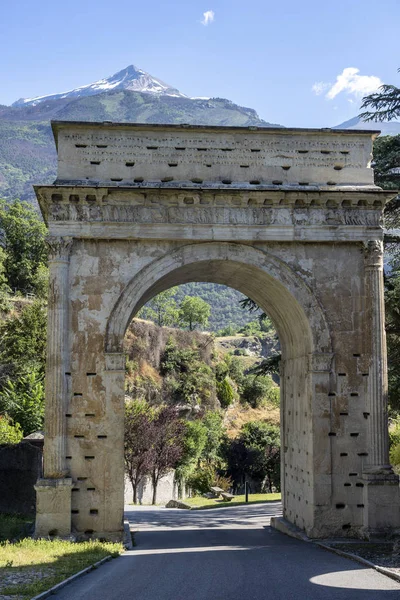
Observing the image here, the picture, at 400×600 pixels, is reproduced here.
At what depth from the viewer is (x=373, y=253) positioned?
16.6 meters

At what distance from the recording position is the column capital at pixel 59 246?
16.0m

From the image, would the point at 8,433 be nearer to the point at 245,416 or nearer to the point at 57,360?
the point at 57,360

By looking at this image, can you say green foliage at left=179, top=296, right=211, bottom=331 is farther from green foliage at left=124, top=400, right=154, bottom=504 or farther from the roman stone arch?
the roman stone arch

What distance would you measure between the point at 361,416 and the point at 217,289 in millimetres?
144643

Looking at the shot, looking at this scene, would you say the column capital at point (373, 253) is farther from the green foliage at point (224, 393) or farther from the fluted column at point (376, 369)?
the green foliage at point (224, 393)

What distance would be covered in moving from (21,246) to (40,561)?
148 feet

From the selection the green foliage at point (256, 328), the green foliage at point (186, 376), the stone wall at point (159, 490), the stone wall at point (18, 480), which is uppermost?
the green foliage at point (256, 328)

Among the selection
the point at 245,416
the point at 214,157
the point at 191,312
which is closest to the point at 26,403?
the point at 214,157

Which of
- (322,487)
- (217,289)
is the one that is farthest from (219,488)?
(217,289)

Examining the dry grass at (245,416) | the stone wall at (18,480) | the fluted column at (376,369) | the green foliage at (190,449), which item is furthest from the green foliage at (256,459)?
the fluted column at (376,369)

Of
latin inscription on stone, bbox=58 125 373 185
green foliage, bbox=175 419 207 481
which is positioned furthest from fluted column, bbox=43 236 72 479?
green foliage, bbox=175 419 207 481

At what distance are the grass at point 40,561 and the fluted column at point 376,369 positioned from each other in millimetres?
5759

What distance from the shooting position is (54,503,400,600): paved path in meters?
9.69

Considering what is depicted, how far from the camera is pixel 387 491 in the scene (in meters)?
15.6
